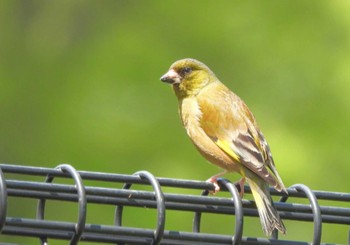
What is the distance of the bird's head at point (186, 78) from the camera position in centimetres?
740

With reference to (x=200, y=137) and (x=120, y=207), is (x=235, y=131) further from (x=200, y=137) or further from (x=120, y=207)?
(x=120, y=207)

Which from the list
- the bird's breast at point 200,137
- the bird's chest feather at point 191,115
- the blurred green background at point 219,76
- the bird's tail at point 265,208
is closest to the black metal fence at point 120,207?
the bird's tail at point 265,208

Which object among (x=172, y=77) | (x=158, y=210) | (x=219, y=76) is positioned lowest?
(x=219, y=76)

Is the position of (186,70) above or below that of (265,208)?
above

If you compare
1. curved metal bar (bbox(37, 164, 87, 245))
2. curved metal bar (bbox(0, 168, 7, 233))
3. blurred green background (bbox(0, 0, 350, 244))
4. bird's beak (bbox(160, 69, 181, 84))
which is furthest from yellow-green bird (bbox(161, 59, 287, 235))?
blurred green background (bbox(0, 0, 350, 244))

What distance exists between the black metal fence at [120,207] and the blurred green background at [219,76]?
29.8 feet

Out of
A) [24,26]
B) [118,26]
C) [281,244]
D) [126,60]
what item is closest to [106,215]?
[126,60]

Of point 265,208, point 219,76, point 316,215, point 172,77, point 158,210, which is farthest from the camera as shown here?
point 219,76

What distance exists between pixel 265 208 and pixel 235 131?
6.94 ft

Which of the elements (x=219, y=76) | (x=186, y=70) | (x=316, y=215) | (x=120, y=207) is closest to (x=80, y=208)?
(x=120, y=207)

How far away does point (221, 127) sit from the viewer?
6723 mm

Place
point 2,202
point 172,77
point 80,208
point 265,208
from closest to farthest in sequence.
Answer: point 2,202
point 80,208
point 265,208
point 172,77

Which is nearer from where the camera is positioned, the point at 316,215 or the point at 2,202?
the point at 2,202

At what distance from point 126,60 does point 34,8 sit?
3375 millimetres
